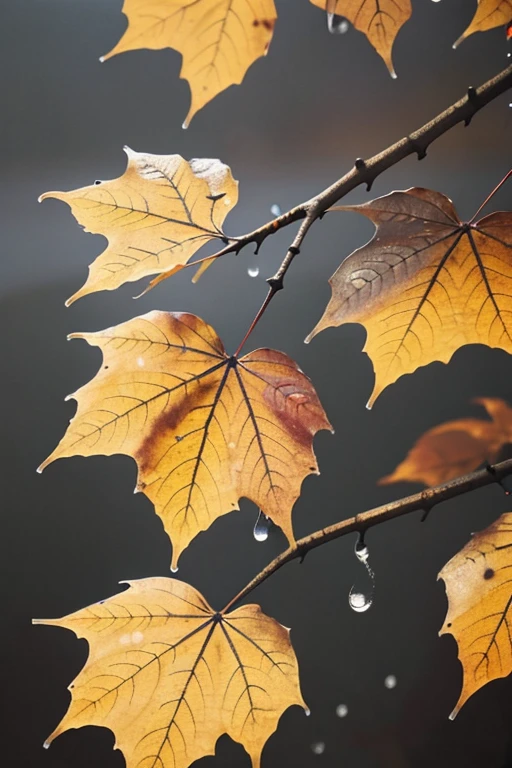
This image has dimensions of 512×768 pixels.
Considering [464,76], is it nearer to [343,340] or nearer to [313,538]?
Result: [343,340]

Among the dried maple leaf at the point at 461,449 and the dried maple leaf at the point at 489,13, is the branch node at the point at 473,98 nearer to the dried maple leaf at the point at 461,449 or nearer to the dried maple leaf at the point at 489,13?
the dried maple leaf at the point at 489,13

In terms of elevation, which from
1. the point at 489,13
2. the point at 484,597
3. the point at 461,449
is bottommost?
the point at 484,597

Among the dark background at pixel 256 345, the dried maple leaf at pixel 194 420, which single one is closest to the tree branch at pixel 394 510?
the dried maple leaf at pixel 194 420

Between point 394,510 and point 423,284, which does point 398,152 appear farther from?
point 394,510

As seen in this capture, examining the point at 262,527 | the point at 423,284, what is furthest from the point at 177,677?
the point at 423,284

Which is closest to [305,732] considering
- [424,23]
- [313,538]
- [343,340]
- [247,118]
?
[343,340]

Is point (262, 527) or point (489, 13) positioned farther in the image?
point (262, 527)
